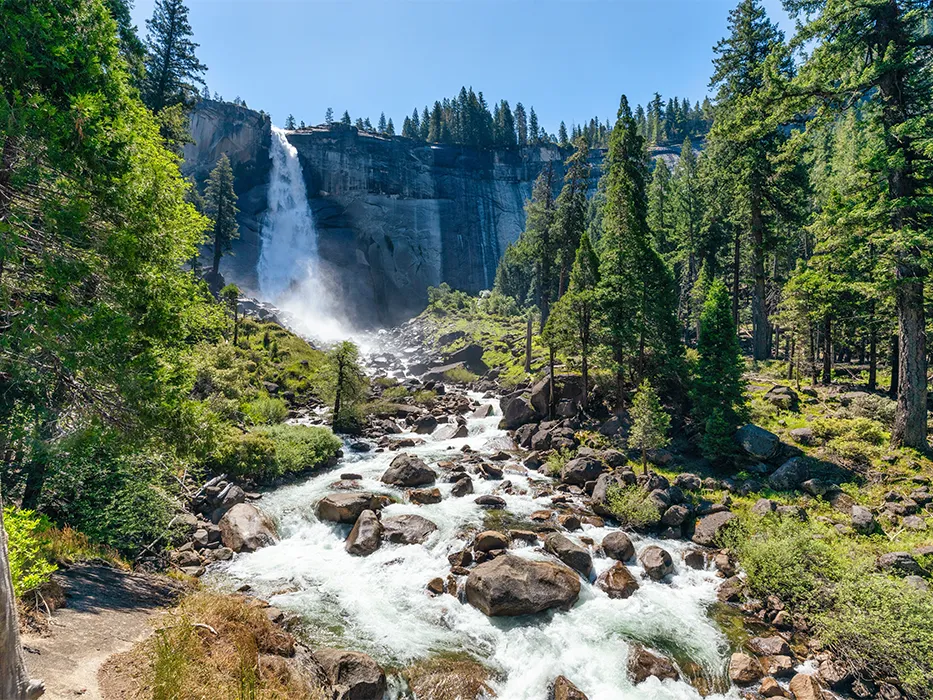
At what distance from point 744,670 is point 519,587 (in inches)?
213

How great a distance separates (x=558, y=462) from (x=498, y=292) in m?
59.4

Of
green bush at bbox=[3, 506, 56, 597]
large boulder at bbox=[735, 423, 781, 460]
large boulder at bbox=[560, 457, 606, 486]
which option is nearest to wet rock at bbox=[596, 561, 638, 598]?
large boulder at bbox=[560, 457, 606, 486]

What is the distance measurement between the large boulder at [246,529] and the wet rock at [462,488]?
25.8ft

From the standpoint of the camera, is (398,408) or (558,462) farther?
(398,408)

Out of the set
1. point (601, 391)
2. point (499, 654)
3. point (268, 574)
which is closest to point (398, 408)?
point (601, 391)

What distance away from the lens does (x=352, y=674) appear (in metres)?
9.09

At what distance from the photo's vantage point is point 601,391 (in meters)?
28.2

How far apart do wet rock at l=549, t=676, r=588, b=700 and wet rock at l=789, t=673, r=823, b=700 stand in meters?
4.62

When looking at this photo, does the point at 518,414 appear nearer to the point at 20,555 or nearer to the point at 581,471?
the point at 581,471

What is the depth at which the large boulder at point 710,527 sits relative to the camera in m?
15.3

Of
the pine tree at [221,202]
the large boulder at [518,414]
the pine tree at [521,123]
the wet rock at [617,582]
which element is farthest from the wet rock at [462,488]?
the pine tree at [521,123]

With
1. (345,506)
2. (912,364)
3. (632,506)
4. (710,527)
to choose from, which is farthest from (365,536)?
(912,364)

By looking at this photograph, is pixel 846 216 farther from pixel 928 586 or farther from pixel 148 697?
pixel 148 697

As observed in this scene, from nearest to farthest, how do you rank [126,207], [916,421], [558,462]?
[126,207] < [916,421] < [558,462]
